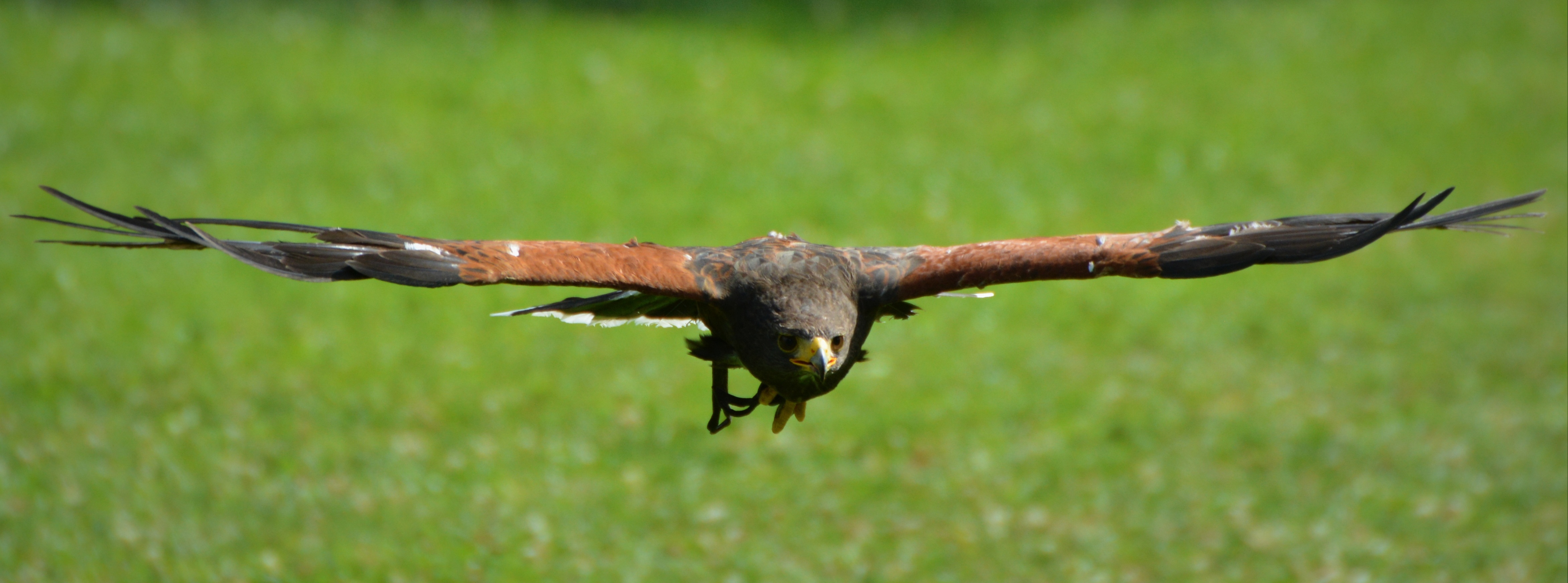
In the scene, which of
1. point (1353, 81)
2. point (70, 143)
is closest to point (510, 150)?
point (70, 143)

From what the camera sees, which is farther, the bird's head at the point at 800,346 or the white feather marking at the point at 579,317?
the white feather marking at the point at 579,317

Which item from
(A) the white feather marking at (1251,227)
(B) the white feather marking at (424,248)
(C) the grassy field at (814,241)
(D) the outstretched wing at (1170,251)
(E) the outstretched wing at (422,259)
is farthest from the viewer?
(C) the grassy field at (814,241)

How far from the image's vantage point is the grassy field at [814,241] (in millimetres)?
8750

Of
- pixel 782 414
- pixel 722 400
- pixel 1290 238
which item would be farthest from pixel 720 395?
pixel 1290 238

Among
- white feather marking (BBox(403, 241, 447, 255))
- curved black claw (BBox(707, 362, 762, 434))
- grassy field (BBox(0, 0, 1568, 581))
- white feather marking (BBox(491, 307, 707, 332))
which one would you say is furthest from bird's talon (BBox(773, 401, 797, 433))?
grassy field (BBox(0, 0, 1568, 581))

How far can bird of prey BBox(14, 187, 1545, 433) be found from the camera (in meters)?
5.08

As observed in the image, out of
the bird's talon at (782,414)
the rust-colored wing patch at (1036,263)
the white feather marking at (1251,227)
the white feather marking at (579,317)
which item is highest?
the white feather marking at (1251,227)

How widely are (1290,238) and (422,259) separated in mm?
3592

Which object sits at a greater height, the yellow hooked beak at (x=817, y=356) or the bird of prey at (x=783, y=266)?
the bird of prey at (x=783, y=266)

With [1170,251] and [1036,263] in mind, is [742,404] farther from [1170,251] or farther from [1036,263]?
[1170,251]

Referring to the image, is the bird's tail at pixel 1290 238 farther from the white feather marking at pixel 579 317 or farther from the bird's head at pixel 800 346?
the white feather marking at pixel 579 317

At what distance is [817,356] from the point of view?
17.7ft

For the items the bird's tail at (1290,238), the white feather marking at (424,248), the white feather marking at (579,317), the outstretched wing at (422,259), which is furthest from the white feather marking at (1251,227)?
the white feather marking at (424,248)

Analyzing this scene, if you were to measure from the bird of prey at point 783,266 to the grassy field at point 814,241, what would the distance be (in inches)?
111
